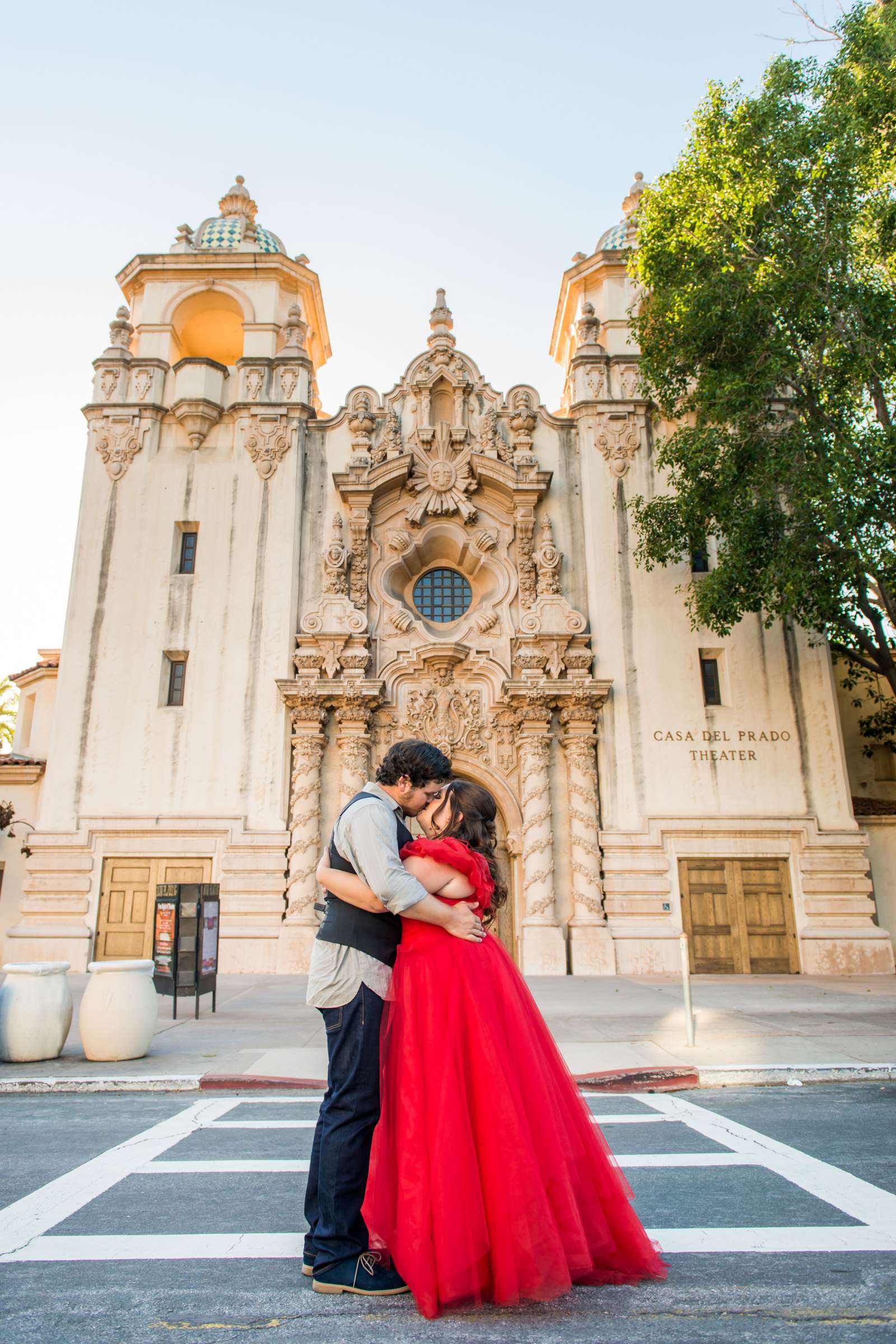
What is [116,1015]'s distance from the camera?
363 inches

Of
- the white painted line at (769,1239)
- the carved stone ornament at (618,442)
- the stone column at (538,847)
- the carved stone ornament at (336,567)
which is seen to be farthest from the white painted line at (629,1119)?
the carved stone ornament at (618,442)

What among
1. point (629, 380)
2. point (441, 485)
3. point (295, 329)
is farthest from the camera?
point (295, 329)

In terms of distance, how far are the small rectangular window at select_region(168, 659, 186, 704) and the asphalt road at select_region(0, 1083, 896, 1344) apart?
14.3 m

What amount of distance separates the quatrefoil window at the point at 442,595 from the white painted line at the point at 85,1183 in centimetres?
1568

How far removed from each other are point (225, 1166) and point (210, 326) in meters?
24.8

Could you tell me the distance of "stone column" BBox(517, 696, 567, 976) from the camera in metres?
18.0

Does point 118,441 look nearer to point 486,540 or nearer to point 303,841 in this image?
point 486,540

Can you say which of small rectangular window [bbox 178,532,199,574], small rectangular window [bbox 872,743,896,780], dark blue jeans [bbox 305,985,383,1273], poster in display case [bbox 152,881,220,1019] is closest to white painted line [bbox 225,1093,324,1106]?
dark blue jeans [bbox 305,985,383,1273]

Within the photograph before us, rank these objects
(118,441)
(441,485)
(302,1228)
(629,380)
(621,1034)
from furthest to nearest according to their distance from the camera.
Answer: (629,380) → (118,441) → (441,485) → (621,1034) → (302,1228)

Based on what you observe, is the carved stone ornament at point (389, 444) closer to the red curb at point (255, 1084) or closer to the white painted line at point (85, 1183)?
the red curb at point (255, 1084)

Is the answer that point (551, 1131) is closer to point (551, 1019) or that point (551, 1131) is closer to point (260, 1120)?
point (260, 1120)

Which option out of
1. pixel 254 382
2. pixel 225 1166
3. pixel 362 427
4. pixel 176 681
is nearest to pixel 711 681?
pixel 362 427

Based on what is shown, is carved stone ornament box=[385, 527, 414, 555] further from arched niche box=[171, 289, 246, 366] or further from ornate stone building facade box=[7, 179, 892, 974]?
arched niche box=[171, 289, 246, 366]

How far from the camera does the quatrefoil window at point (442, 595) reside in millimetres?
21844
